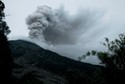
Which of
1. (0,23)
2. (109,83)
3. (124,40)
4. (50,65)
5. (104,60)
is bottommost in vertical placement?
(109,83)

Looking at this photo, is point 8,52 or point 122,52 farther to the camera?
point 8,52

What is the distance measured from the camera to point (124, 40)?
26344mm

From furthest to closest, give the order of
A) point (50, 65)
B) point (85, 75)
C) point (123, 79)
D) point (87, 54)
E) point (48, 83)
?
1. point (50, 65)
2. point (48, 83)
3. point (85, 75)
4. point (87, 54)
5. point (123, 79)

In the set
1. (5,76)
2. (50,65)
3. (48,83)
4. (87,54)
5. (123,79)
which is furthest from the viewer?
(50,65)

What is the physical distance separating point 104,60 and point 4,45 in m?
15.5

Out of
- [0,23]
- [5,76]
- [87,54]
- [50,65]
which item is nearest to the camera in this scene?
[87,54]

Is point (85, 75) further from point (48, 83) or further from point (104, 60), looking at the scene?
point (48, 83)

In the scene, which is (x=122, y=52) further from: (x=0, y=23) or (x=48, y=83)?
(x=48, y=83)

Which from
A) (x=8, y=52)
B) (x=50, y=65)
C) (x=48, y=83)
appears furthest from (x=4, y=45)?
(x=50, y=65)

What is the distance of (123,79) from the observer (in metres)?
24.9

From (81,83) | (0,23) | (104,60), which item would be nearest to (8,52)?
(0,23)

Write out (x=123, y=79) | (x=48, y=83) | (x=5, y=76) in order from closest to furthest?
(x=123, y=79) < (x=5, y=76) < (x=48, y=83)

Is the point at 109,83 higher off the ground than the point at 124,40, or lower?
lower

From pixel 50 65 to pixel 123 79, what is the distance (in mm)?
172131
